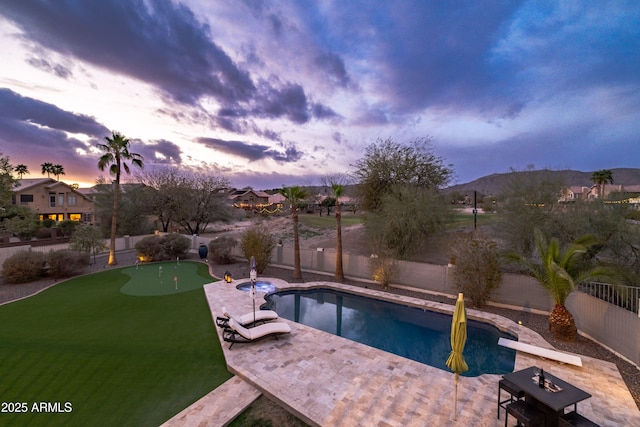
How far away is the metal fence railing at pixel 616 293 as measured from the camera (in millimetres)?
7066

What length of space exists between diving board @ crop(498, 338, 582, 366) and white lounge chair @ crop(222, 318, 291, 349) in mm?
6106

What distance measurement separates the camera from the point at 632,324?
6535 mm

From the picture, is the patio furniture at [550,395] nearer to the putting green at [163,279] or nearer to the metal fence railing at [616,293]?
the metal fence railing at [616,293]

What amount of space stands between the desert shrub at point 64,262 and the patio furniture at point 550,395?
19.9m

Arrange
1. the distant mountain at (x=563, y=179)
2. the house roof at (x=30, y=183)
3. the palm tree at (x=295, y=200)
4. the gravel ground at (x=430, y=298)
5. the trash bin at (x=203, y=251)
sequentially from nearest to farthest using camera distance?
the gravel ground at (x=430, y=298) < the distant mountain at (x=563, y=179) < the palm tree at (x=295, y=200) < the trash bin at (x=203, y=251) < the house roof at (x=30, y=183)

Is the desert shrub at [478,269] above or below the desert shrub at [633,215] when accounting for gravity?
below

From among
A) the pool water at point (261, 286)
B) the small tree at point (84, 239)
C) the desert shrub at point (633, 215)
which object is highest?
the desert shrub at point (633, 215)

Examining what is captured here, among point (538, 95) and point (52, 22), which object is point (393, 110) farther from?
point (52, 22)

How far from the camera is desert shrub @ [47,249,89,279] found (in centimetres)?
1466

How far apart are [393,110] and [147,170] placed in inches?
1184

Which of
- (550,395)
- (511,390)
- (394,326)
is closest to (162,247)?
(394,326)

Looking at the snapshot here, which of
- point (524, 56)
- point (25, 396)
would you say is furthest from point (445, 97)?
point (25, 396)

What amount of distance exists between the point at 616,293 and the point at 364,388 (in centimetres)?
832

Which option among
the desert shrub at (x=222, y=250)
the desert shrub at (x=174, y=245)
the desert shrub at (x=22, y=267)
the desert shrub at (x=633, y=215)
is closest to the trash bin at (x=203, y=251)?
the desert shrub at (x=174, y=245)
